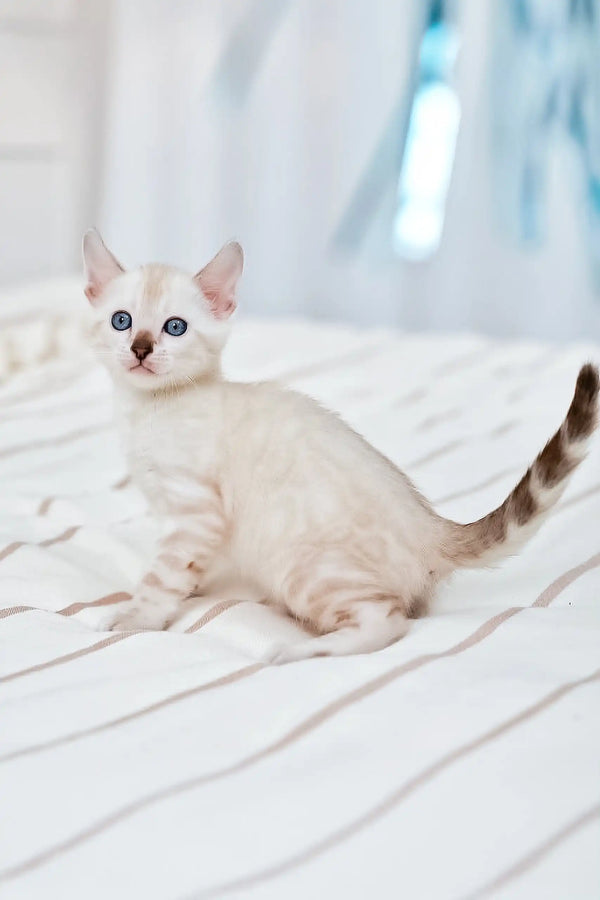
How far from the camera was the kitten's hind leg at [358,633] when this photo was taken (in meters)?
1.09

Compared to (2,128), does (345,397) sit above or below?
below

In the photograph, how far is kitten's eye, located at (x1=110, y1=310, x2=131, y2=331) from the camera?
51.3 inches

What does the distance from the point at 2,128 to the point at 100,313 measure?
8.09 ft

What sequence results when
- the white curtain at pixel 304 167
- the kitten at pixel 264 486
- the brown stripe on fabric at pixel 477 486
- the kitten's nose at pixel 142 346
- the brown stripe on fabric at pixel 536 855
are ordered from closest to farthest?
the brown stripe on fabric at pixel 536 855 → the kitten at pixel 264 486 → the kitten's nose at pixel 142 346 → the brown stripe on fabric at pixel 477 486 → the white curtain at pixel 304 167

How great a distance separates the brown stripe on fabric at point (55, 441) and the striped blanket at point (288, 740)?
1.04 feet

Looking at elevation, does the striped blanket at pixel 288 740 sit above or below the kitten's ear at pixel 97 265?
below

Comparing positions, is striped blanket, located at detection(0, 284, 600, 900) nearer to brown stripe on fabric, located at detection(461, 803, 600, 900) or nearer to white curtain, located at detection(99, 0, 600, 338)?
brown stripe on fabric, located at detection(461, 803, 600, 900)

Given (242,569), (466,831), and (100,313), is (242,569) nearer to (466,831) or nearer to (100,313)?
(100,313)

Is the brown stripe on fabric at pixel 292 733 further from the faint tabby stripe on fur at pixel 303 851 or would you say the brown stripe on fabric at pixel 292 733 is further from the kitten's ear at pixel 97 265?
the kitten's ear at pixel 97 265

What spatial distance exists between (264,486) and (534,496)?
Answer: 289mm

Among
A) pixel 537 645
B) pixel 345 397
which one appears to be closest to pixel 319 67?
pixel 345 397

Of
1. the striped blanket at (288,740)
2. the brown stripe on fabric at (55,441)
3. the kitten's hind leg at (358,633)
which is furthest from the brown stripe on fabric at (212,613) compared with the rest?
the brown stripe on fabric at (55,441)

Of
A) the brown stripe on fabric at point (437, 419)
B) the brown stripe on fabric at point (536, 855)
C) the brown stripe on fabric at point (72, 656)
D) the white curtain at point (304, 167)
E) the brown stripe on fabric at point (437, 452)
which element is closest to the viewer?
the brown stripe on fabric at point (536, 855)

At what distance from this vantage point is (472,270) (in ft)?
11.8
